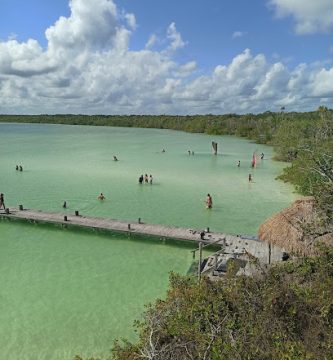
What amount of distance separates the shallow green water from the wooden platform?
0.49m

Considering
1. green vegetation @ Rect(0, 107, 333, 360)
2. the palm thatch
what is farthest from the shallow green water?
green vegetation @ Rect(0, 107, 333, 360)

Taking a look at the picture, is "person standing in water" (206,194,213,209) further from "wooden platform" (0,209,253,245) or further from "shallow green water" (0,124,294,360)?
"wooden platform" (0,209,253,245)

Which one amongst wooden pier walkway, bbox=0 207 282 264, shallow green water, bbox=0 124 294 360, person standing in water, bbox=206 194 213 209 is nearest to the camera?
shallow green water, bbox=0 124 294 360

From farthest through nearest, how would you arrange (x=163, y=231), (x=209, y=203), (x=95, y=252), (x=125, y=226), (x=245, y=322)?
(x=209, y=203) → (x=125, y=226) → (x=163, y=231) → (x=95, y=252) → (x=245, y=322)

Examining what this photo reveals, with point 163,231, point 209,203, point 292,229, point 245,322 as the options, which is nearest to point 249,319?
point 245,322

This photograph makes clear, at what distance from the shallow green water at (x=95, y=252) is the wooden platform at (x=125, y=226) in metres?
0.49

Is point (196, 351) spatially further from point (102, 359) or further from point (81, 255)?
point (81, 255)

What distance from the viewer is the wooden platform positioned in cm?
1794

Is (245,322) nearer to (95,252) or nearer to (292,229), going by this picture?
(292,229)

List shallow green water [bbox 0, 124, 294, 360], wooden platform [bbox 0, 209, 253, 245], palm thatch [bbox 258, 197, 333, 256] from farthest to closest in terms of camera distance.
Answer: wooden platform [bbox 0, 209, 253, 245] < palm thatch [bbox 258, 197, 333, 256] < shallow green water [bbox 0, 124, 294, 360]

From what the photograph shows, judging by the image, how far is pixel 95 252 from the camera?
17.5 meters

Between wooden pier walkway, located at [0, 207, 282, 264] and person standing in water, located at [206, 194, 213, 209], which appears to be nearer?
wooden pier walkway, located at [0, 207, 282, 264]

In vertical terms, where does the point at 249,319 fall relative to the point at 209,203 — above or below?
above

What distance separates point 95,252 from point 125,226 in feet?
8.33
